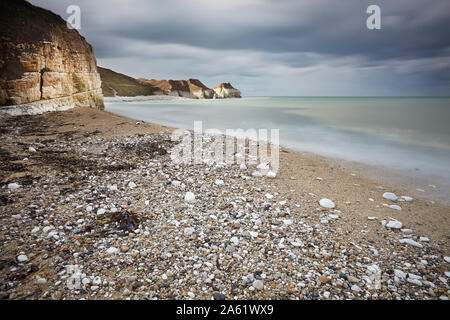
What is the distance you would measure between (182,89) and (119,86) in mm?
31838

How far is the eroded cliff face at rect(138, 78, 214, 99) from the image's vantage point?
102750 mm

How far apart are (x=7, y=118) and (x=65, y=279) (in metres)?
14.3

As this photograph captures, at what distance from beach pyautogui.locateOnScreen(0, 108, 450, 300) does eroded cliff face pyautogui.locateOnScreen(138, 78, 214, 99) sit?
105m

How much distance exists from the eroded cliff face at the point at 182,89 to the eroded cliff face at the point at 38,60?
8893 cm

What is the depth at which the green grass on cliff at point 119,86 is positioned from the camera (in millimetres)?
71912

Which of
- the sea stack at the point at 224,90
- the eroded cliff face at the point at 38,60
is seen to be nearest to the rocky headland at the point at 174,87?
the sea stack at the point at 224,90

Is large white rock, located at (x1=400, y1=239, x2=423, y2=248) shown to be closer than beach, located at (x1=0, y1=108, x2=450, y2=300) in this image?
No

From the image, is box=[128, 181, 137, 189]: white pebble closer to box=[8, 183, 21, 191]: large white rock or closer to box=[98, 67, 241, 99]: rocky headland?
box=[8, 183, 21, 191]: large white rock

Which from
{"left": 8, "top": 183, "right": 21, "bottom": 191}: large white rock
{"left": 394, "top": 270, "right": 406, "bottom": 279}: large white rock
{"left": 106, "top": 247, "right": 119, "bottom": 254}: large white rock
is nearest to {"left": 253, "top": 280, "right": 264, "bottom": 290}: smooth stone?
{"left": 394, "top": 270, "right": 406, "bottom": 279}: large white rock

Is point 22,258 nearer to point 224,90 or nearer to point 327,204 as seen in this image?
point 327,204

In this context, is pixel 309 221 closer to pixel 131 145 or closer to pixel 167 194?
pixel 167 194

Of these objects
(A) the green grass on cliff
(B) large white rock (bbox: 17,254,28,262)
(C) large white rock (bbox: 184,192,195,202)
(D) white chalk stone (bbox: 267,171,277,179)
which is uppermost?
(A) the green grass on cliff

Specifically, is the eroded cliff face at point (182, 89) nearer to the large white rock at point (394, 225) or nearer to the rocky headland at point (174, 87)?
the rocky headland at point (174, 87)
